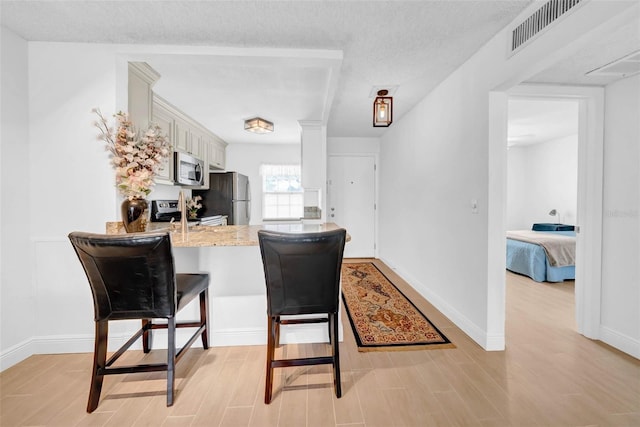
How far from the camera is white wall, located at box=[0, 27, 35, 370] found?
1981 millimetres

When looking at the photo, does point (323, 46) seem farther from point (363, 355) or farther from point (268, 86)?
point (363, 355)

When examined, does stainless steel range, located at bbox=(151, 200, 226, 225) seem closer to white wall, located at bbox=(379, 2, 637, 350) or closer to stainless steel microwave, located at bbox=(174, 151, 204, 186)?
stainless steel microwave, located at bbox=(174, 151, 204, 186)

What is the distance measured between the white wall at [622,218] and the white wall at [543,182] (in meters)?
3.99

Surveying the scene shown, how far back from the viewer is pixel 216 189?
187 inches

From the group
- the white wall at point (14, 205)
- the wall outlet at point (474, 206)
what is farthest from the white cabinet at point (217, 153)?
the wall outlet at point (474, 206)

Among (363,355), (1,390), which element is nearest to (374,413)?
(363,355)

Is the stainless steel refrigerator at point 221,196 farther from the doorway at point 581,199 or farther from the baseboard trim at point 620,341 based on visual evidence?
the baseboard trim at point 620,341

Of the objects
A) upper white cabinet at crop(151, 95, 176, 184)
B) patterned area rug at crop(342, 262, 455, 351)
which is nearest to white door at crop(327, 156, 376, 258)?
patterned area rug at crop(342, 262, 455, 351)

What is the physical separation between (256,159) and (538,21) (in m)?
4.96

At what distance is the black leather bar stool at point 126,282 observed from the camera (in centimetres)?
146

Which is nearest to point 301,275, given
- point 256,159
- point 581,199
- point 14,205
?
point 14,205

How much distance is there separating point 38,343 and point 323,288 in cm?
230

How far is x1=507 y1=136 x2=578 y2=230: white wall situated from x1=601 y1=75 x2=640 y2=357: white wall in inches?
157

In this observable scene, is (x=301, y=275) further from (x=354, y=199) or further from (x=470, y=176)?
(x=354, y=199)
